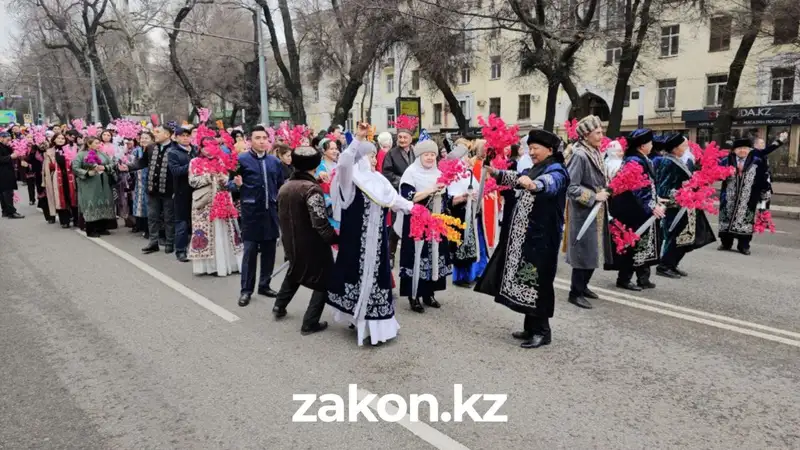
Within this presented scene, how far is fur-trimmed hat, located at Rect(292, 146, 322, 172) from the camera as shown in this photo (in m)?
4.95

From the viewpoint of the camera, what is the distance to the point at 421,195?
523cm

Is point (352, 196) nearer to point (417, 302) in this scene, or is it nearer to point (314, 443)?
point (417, 302)

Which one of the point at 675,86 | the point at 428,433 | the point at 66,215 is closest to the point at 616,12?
the point at 675,86

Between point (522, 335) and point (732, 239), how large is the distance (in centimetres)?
594

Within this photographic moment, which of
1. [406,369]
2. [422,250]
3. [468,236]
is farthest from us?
[468,236]

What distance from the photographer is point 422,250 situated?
580 centimetres

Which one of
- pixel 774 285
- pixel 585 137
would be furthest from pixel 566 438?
pixel 774 285

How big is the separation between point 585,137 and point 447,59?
16852 mm

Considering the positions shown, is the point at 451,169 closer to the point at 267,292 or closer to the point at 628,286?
the point at 267,292

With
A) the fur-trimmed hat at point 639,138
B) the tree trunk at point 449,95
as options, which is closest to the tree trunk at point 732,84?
the tree trunk at point 449,95

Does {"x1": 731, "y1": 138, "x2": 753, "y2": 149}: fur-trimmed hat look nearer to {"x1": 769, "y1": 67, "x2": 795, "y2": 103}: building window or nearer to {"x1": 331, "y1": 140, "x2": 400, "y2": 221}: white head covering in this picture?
{"x1": 331, "y1": 140, "x2": 400, "y2": 221}: white head covering

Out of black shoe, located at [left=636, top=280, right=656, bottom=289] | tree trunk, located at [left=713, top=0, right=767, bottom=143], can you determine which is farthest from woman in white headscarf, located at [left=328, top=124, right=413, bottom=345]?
tree trunk, located at [left=713, top=0, right=767, bottom=143]

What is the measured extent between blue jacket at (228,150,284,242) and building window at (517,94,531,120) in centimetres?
3413

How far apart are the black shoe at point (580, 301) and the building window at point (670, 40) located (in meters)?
29.3
